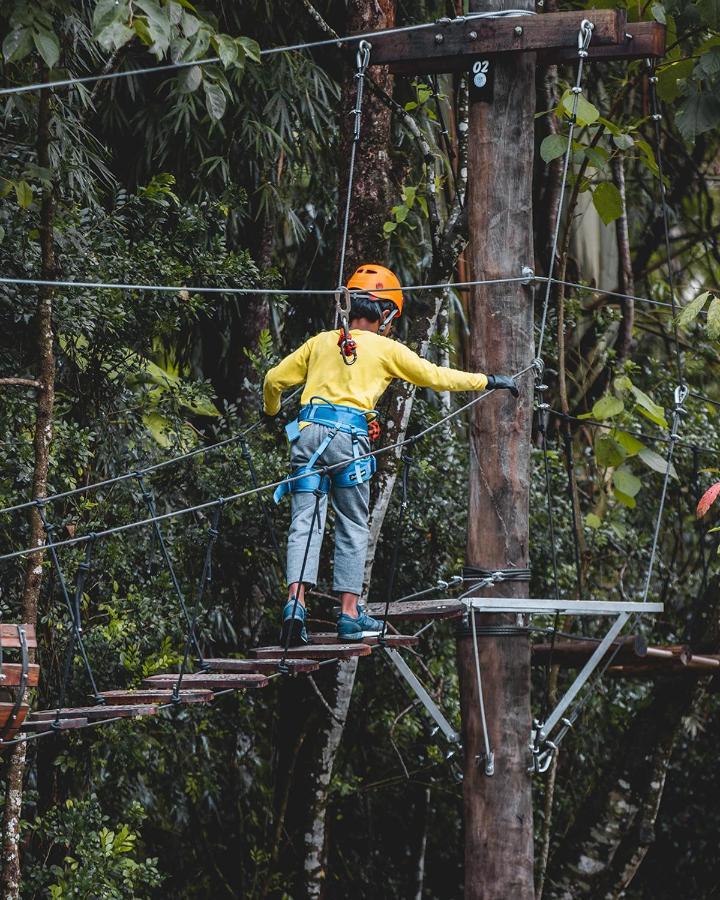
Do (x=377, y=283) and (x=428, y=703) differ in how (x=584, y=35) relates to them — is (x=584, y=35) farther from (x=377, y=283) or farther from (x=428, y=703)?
(x=428, y=703)

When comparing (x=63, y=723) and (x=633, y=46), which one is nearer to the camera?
(x=63, y=723)

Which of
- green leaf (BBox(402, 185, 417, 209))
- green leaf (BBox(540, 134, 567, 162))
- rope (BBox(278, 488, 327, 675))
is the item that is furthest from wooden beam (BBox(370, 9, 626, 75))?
green leaf (BBox(402, 185, 417, 209))

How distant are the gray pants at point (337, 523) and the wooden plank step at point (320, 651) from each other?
10.9 inches

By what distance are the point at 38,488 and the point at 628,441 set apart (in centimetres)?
251

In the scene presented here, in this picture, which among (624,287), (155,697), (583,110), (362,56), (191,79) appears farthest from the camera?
(624,287)

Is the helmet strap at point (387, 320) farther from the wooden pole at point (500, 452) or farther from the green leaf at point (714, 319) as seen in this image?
the green leaf at point (714, 319)

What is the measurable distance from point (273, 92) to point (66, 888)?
4.54m

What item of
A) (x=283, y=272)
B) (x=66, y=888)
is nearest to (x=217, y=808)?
(x=66, y=888)

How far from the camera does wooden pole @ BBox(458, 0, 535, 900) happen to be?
4.66 meters

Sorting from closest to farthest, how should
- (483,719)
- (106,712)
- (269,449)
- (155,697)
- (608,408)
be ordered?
(106,712) < (155,697) < (483,719) < (608,408) < (269,449)

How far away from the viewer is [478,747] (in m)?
4.68

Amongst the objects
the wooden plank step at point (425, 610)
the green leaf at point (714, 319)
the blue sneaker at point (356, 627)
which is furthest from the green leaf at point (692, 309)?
the blue sneaker at point (356, 627)

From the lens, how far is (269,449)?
6828mm

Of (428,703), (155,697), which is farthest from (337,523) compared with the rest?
(155,697)
